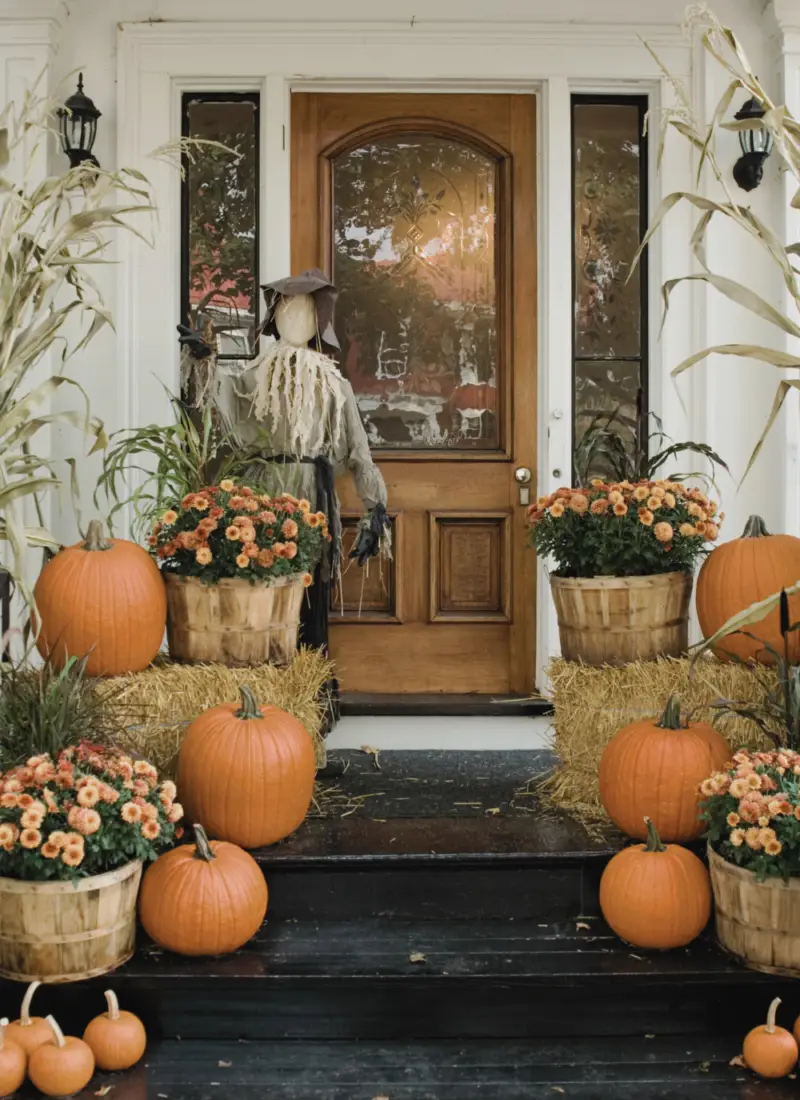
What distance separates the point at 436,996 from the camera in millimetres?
2418

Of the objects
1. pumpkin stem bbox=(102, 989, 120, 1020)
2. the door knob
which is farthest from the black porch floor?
the door knob

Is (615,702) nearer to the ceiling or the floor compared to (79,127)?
nearer to the floor

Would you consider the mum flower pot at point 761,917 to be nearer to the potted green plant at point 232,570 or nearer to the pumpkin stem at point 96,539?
the potted green plant at point 232,570

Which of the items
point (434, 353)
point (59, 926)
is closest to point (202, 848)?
point (59, 926)

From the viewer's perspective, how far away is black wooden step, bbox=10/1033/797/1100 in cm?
220

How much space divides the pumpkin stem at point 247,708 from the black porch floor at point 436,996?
0.33 meters

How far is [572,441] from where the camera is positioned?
4207 mm

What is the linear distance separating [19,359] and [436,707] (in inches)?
79.7

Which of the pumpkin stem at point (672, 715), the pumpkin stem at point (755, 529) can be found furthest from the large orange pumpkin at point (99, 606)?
the pumpkin stem at point (755, 529)

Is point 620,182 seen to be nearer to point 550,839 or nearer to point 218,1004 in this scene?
point 550,839

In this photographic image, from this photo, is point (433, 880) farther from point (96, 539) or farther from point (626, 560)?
point (96, 539)

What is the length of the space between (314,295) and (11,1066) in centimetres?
233

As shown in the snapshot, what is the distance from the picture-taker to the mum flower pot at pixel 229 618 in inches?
118

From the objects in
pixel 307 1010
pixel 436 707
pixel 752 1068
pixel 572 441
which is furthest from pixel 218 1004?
pixel 572 441
